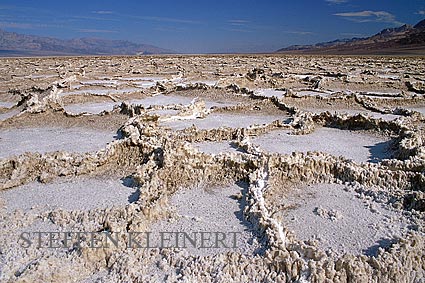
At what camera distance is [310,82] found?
14.7 meters

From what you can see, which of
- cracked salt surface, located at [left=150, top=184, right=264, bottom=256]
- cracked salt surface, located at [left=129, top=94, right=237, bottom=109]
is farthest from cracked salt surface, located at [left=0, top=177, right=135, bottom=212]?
cracked salt surface, located at [left=129, top=94, right=237, bottom=109]

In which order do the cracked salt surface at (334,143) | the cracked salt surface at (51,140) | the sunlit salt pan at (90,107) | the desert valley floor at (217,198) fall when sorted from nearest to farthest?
1. the desert valley floor at (217,198)
2. the cracked salt surface at (334,143)
3. the cracked salt surface at (51,140)
4. the sunlit salt pan at (90,107)

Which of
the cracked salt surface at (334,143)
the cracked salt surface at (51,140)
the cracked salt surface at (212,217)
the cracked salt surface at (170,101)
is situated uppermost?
the cracked salt surface at (170,101)

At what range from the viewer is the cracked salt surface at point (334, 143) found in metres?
5.81

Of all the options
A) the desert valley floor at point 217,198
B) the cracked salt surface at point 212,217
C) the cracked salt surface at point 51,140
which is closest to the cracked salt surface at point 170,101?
the desert valley floor at point 217,198

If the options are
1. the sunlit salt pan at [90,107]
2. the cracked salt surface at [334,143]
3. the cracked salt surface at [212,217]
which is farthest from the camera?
the sunlit salt pan at [90,107]

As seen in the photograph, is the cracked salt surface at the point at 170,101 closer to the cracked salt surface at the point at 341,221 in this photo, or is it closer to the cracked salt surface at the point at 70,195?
the cracked salt surface at the point at 70,195

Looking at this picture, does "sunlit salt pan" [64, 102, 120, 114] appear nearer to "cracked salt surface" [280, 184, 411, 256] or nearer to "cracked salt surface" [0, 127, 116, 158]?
"cracked salt surface" [0, 127, 116, 158]

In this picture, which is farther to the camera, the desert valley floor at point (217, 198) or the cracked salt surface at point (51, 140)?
the cracked salt surface at point (51, 140)

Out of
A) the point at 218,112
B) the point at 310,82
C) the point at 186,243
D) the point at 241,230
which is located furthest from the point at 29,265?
the point at 310,82

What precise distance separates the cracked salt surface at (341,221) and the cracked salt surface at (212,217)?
49 centimetres

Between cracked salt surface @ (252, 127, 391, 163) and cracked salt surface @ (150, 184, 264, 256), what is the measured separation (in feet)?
6.10

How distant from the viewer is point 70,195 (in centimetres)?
451

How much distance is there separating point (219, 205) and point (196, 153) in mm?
1131
